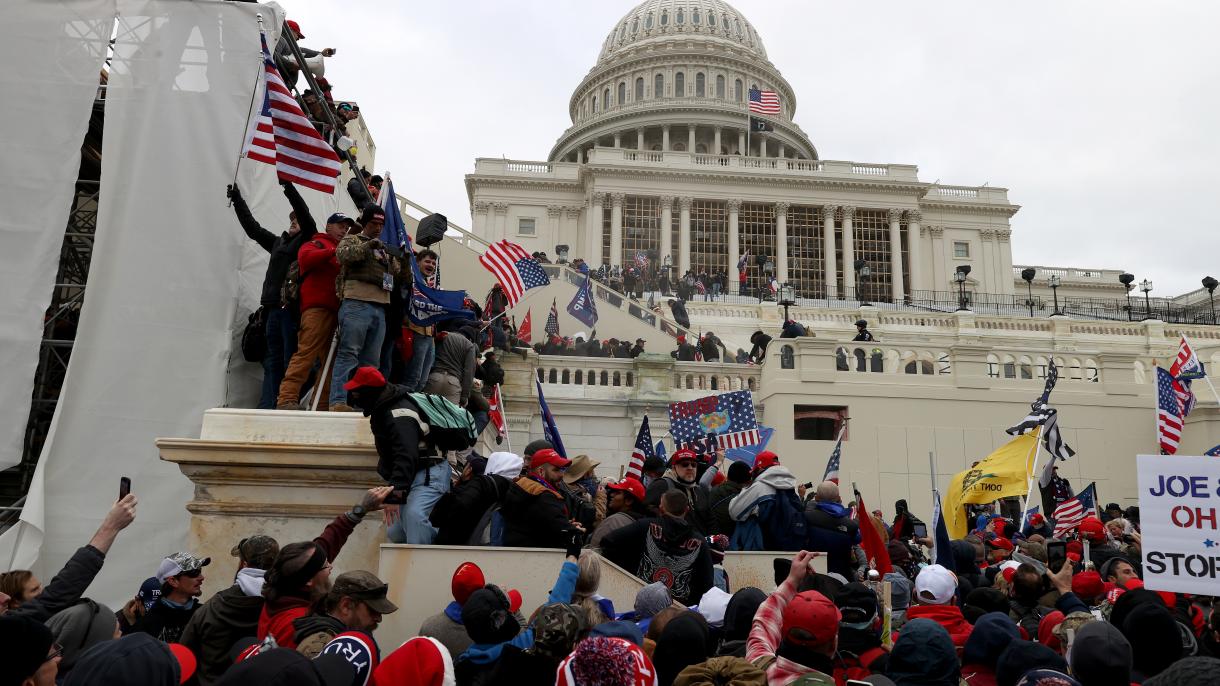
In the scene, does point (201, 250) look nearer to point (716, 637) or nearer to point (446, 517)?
point (446, 517)

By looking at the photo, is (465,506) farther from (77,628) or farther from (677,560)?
(77,628)

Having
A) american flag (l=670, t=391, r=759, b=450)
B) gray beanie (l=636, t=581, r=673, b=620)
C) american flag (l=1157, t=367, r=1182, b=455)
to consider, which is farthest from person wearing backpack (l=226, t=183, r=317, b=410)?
american flag (l=1157, t=367, r=1182, b=455)

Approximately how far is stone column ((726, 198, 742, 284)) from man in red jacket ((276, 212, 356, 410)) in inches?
1934

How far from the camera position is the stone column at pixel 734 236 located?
56656mm

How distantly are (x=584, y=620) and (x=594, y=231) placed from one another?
53659 mm

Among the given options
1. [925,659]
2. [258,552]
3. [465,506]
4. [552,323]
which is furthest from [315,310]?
[552,323]

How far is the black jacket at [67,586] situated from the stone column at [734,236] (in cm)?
5259

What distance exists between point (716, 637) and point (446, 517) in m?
1.72

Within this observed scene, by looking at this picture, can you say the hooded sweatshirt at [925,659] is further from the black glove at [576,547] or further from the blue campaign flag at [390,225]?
the blue campaign flag at [390,225]

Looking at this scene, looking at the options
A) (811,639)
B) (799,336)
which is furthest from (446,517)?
(799,336)

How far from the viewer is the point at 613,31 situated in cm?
8906

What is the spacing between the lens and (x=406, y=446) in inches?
206

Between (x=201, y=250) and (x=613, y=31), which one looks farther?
(x=613, y=31)

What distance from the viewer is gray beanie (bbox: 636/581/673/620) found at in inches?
189
